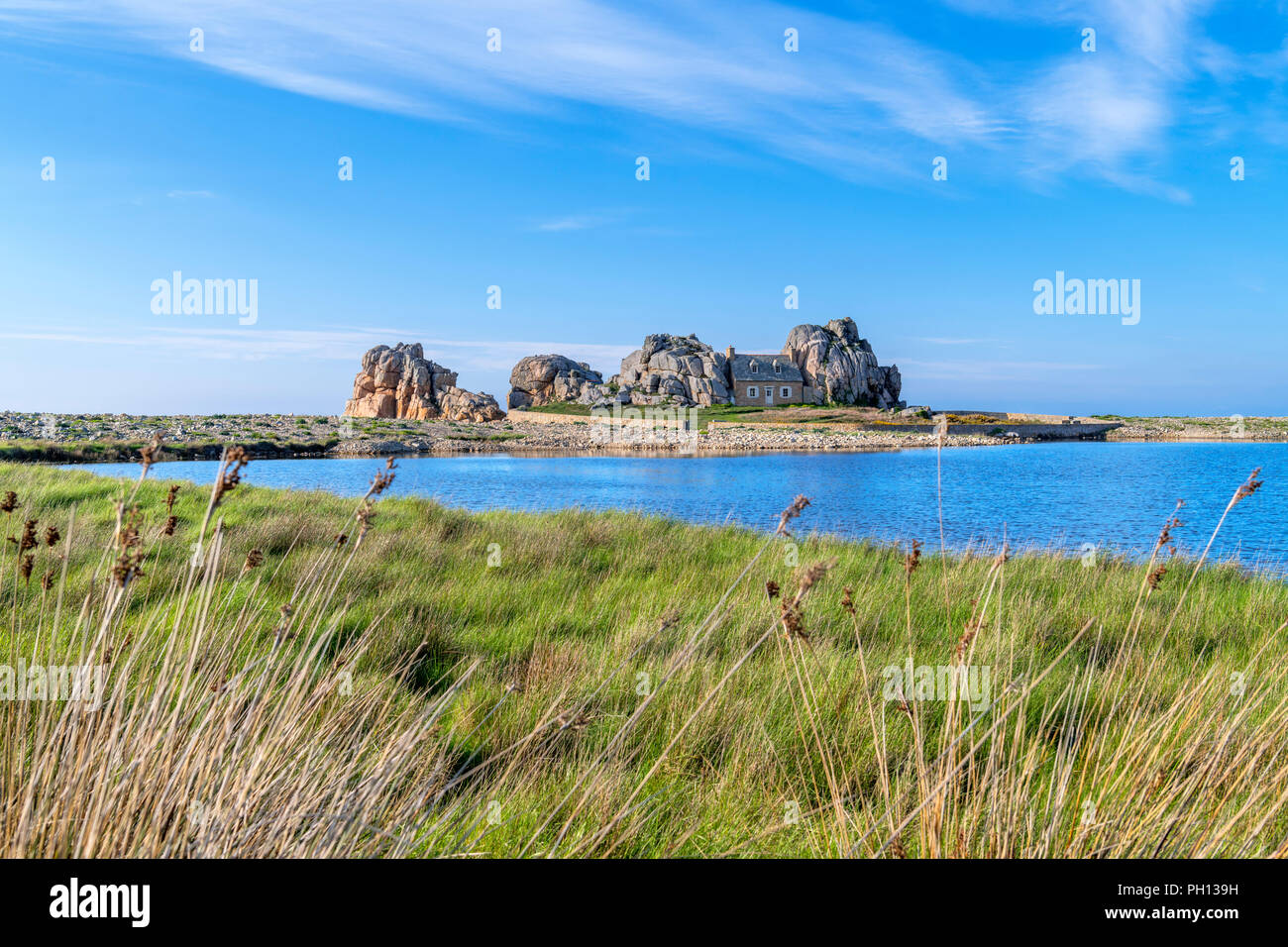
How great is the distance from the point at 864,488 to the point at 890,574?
55.9 feet

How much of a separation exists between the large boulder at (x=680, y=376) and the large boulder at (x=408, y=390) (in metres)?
13.9

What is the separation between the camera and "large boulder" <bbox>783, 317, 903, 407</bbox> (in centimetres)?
7081

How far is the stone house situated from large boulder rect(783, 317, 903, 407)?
5.01 feet

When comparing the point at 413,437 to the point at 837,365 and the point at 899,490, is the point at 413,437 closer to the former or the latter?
the point at 899,490

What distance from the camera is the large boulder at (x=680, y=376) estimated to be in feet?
220

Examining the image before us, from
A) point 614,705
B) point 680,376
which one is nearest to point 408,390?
point 680,376

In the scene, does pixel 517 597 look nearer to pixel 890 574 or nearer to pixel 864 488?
pixel 890 574

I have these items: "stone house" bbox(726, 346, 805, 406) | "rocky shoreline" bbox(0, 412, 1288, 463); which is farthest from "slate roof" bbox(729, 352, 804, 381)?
"rocky shoreline" bbox(0, 412, 1288, 463)

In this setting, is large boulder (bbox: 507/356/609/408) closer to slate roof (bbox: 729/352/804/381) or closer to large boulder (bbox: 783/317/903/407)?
slate roof (bbox: 729/352/804/381)

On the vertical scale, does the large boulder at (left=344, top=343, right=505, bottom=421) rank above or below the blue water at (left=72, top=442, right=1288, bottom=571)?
above

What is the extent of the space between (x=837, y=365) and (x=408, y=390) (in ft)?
135

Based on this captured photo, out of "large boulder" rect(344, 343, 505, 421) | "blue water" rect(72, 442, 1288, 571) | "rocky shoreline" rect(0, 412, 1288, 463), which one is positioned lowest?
"blue water" rect(72, 442, 1288, 571)

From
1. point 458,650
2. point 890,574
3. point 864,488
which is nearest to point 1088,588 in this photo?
point 890,574
